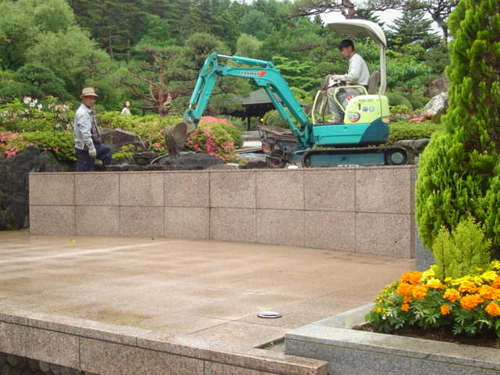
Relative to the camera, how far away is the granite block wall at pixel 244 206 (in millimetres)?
9000

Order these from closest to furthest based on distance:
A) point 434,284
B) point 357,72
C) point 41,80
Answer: point 434,284 → point 357,72 → point 41,80

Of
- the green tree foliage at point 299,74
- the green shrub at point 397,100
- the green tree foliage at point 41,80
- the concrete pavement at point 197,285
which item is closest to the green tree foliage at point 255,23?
the green tree foliage at point 299,74

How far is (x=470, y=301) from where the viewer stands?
381cm

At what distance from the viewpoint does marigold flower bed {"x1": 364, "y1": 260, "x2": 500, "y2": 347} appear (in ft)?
12.5

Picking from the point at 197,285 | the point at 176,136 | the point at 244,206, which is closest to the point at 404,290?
the point at 197,285

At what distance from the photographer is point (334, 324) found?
4.29 meters

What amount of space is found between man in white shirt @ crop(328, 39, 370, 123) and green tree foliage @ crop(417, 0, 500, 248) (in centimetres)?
874

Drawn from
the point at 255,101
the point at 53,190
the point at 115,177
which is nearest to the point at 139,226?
the point at 115,177

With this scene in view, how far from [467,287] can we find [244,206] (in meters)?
6.89

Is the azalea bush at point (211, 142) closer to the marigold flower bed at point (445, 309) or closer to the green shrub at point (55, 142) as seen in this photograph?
the green shrub at point (55, 142)

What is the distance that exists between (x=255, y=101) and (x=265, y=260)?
35356mm

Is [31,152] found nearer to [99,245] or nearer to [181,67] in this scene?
[99,245]

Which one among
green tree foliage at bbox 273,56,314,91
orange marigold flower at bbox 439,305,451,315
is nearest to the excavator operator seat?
orange marigold flower at bbox 439,305,451,315

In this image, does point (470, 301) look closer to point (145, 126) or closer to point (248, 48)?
point (145, 126)
